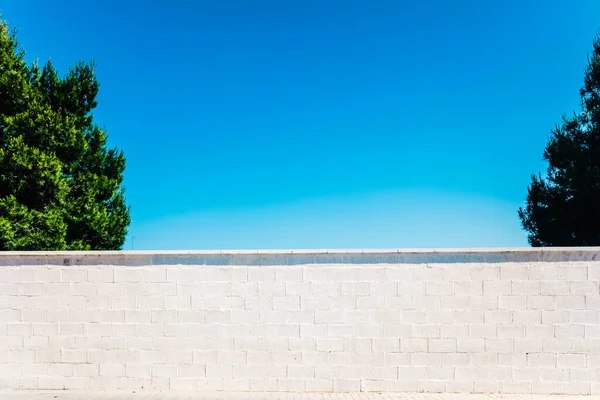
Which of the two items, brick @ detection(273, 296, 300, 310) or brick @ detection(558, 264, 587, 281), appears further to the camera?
brick @ detection(273, 296, 300, 310)

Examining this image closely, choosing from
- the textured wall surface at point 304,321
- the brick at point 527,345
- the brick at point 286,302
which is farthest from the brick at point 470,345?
the brick at point 286,302

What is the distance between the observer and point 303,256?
18.1 feet

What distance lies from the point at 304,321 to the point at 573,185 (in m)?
12.8

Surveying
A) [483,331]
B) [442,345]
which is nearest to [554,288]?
[483,331]

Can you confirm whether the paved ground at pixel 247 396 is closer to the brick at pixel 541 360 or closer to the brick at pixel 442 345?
the brick at pixel 541 360

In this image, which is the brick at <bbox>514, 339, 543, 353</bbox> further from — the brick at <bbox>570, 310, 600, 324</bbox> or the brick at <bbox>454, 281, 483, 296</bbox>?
the brick at <bbox>454, 281, 483, 296</bbox>

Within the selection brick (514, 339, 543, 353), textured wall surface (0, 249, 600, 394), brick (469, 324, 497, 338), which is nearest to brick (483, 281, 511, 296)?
textured wall surface (0, 249, 600, 394)

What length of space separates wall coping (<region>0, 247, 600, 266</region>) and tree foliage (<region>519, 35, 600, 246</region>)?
992cm

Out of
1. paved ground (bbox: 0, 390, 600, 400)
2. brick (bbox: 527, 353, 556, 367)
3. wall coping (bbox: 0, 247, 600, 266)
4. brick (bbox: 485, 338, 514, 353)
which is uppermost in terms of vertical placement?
wall coping (bbox: 0, 247, 600, 266)

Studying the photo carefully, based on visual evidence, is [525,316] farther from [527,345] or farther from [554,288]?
[554,288]

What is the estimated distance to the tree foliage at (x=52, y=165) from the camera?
1134cm

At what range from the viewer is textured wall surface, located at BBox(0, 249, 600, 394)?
5.38 m

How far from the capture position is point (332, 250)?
18.1ft

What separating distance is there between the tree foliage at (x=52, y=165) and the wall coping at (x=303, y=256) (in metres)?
6.89
